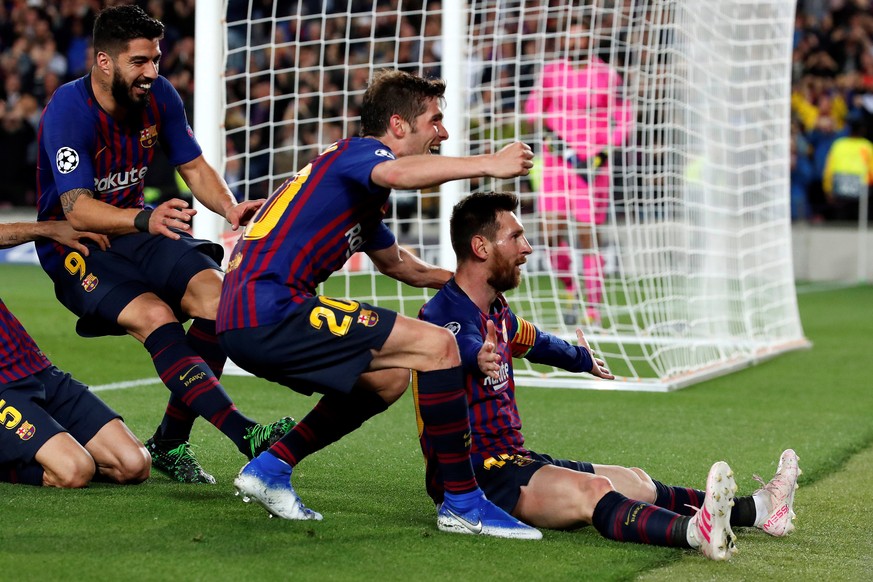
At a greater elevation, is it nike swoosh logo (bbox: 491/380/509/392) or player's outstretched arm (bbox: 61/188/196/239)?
player's outstretched arm (bbox: 61/188/196/239)

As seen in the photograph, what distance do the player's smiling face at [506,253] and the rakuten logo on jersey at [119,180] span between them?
5.37ft

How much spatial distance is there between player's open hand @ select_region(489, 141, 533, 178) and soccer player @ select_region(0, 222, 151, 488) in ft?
6.07

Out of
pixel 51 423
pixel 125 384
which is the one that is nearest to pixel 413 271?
pixel 51 423

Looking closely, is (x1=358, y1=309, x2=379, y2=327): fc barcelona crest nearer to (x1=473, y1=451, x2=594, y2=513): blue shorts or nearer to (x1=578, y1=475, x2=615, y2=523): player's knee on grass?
(x1=473, y1=451, x2=594, y2=513): blue shorts

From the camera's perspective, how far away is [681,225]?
26.6 ft

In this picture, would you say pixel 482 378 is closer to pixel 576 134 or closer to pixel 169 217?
pixel 169 217

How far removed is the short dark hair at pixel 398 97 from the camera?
159 inches

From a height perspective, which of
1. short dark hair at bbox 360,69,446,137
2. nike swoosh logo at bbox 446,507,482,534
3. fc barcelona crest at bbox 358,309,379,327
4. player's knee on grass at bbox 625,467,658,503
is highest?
short dark hair at bbox 360,69,446,137

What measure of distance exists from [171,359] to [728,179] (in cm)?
556

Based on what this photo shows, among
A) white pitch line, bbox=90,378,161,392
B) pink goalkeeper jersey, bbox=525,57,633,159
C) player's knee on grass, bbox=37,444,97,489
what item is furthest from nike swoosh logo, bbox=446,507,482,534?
pink goalkeeper jersey, bbox=525,57,633,159

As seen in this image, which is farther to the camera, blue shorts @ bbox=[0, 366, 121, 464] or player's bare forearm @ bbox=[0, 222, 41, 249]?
player's bare forearm @ bbox=[0, 222, 41, 249]

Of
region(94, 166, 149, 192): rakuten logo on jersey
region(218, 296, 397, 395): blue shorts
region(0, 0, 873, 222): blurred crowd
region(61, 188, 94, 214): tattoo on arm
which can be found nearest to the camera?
region(218, 296, 397, 395): blue shorts

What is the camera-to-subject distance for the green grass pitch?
11.7 feet

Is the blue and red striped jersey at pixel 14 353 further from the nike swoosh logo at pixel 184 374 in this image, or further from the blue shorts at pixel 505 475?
the blue shorts at pixel 505 475
